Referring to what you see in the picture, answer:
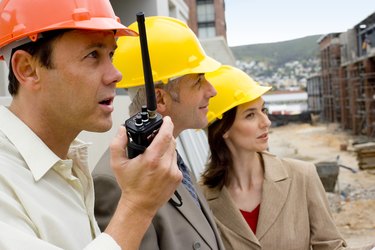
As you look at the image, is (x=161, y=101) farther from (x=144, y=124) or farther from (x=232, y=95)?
(x=144, y=124)

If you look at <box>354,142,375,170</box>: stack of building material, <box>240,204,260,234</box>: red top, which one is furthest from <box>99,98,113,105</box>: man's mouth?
<box>354,142,375,170</box>: stack of building material

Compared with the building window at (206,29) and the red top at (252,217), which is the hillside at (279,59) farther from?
the red top at (252,217)

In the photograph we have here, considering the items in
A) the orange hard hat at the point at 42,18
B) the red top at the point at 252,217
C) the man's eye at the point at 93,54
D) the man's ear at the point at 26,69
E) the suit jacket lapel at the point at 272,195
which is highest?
the orange hard hat at the point at 42,18

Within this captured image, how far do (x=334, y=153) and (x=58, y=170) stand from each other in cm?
2743

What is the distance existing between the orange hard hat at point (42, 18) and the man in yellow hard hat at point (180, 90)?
3.02 feet

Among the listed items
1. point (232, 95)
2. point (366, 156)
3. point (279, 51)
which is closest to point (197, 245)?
point (232, 95)

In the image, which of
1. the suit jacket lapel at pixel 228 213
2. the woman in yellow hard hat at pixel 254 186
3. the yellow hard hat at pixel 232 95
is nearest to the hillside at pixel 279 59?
the yellow hard hat at pixel 232 95

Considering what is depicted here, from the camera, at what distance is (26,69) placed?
1.50 m

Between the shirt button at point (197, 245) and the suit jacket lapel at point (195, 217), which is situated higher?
the suit jacket lapel at point (195, 217)

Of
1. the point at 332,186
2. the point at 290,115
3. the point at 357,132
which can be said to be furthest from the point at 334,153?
the point at 290,115

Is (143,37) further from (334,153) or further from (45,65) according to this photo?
(334,153)

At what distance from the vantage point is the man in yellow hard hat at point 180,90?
6.87 ft

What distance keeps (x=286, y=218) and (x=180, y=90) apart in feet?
3.63

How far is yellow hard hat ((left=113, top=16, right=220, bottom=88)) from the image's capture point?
265 cm
